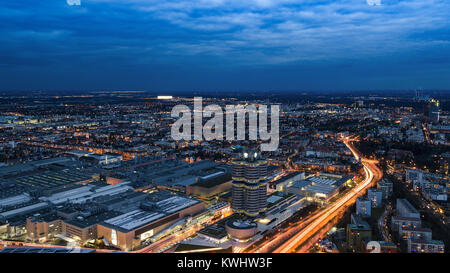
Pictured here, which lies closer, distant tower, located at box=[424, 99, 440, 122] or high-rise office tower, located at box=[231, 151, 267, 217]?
high-rise office tower, located at box=[231, 151, 267, 217]

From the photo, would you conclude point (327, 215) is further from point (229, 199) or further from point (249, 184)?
point (229, 199)

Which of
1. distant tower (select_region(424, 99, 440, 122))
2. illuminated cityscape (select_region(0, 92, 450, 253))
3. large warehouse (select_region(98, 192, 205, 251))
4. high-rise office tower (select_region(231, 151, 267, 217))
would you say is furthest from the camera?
distant tower (select_region(424, 99, 440, 122))

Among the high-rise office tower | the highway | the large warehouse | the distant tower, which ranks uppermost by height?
the distant tower

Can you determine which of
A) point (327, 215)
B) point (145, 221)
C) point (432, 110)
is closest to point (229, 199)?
point (327, 215)

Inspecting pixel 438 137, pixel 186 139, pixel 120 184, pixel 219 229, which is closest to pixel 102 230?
pixel 219 229

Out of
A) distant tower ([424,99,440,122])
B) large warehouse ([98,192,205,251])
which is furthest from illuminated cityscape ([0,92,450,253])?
distant tower ([424,99,440,122])

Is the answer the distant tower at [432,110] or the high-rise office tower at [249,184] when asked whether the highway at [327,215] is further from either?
the distant tower at [432,110]

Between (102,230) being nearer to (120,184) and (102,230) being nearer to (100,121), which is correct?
(120,184)

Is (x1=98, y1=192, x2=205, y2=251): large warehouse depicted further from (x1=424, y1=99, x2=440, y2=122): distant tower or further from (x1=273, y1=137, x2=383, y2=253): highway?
(x1=424, y1=99, x2=440, y2=122): distant tower

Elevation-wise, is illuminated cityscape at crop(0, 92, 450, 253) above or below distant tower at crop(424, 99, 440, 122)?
below
